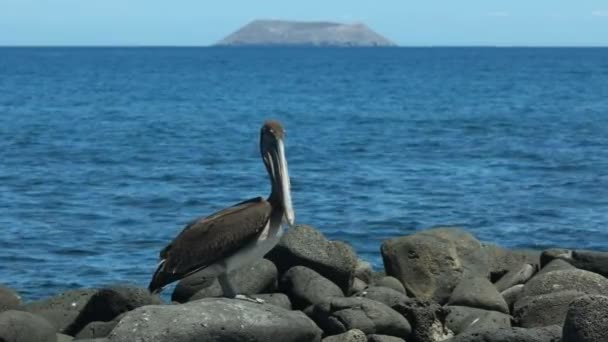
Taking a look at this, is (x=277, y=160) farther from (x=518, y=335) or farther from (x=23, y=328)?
(x=23, y=328)

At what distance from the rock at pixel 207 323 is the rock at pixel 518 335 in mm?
1426

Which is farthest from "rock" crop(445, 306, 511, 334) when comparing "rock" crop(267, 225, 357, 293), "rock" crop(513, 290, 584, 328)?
"rock" crop(267, 225, 357, 293)

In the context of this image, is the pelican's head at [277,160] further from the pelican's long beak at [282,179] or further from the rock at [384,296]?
the rock at [384,296]

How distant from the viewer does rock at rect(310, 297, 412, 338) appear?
10383 mm

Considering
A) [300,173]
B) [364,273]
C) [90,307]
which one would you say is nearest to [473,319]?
[364,273]

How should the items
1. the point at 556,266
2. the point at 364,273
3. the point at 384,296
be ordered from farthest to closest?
the point at 364,273
the point at 556,266
the point at 384,296

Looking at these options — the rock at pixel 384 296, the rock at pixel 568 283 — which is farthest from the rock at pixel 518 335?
the rock at pixel 568 283

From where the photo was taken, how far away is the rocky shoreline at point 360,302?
881cm

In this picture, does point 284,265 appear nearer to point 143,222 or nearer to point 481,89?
point 143,222

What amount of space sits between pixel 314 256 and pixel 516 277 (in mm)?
2193

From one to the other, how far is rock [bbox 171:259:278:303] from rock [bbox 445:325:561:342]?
274 centimetres

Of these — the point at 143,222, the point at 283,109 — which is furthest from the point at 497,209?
the point at 283,109

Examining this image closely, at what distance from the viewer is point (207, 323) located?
8.76 metres

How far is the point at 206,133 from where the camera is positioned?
42938mm
